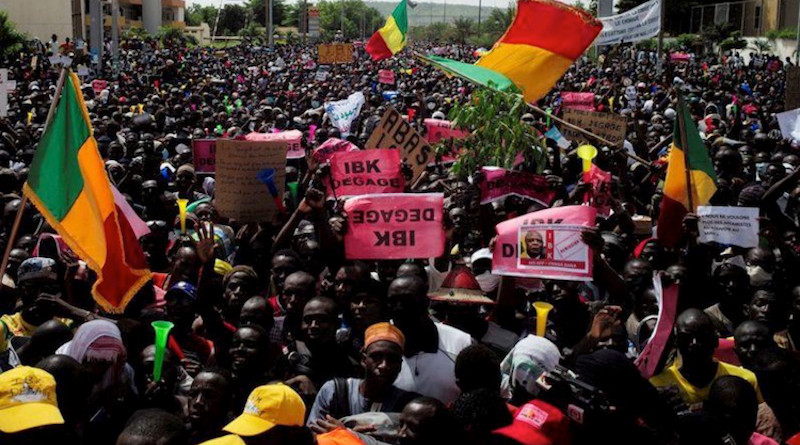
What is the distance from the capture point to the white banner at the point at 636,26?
16.3 metres

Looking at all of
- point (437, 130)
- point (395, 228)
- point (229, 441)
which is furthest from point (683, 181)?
point (437, 130)

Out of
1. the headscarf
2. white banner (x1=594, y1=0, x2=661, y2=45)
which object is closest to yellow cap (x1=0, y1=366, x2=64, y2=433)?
the headscarf

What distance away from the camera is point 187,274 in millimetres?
5809

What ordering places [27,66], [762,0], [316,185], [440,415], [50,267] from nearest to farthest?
[440,415], [50,267], [316,185], [27,66], [762,0]

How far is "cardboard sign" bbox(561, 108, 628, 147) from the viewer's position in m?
10.4

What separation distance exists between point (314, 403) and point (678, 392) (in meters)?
1.54

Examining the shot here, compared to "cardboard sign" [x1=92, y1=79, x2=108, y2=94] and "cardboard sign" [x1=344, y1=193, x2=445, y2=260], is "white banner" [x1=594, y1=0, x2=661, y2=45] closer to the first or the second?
"cardboard sign" [x1=92, y1=79, x2=108, y2=94]

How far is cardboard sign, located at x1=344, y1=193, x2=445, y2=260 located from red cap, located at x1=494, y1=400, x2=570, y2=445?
2.44 metres

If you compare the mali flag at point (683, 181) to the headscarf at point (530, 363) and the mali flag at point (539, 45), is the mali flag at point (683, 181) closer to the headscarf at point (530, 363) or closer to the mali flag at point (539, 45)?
the headscarf at point (530, 363)

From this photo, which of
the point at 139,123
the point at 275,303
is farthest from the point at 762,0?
the point at 275,303

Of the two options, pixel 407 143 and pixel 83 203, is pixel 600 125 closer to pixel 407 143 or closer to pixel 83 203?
pixel 407 143

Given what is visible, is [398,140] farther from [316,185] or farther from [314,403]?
[314,403]

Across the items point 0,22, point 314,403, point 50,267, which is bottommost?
point 314,403

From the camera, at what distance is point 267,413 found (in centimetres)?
340
